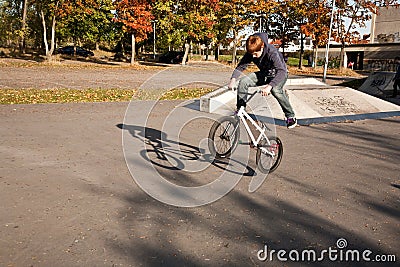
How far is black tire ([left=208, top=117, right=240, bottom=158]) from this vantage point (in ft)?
19.9

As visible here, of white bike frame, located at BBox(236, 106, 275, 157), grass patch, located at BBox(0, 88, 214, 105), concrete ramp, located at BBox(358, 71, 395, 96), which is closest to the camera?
white bike frame, located at BBox(236, 106, 275, 157)

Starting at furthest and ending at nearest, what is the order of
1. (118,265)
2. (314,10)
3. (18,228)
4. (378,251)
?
(314,10) → (18,228) → (378,251) → (118,265)

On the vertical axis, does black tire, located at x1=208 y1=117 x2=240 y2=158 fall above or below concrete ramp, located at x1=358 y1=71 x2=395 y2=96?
below

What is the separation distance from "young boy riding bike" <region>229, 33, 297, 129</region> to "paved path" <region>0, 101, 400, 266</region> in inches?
48.8

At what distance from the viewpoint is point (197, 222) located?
13.3 feet

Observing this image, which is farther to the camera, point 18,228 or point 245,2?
point 245,2

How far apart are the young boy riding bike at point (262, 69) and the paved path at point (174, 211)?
1.24 metres

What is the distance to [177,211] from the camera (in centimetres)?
431

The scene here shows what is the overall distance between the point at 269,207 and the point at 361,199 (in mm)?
1284

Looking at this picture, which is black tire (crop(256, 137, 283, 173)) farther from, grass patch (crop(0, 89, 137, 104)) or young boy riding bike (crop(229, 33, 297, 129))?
grass patch (crop(0, 89, 137, 104))

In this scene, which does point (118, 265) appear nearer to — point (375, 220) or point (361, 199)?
point (375, 220)

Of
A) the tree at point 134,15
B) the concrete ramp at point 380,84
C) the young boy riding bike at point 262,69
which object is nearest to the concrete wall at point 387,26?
the tree at point 134,15

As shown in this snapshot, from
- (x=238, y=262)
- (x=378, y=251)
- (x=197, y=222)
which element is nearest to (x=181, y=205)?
(x=197, y=222)

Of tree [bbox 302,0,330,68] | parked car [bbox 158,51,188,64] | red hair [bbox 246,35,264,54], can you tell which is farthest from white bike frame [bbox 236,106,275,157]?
parked car [bbox 158,51,188,64]
